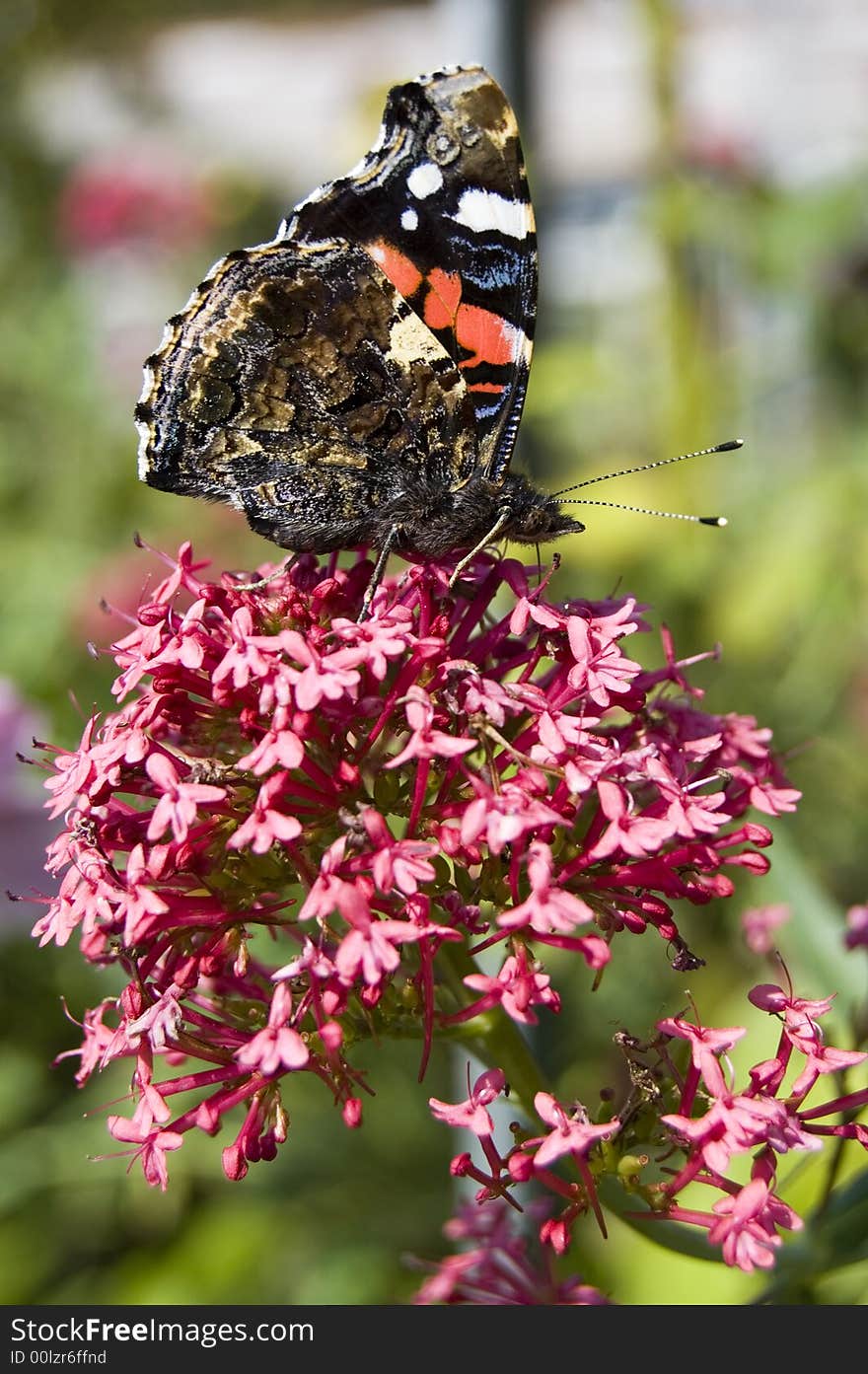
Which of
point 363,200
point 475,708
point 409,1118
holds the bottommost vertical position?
point 409,1118

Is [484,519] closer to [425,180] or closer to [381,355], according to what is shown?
[381,355]

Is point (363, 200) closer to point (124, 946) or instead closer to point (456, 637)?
point (456, 637)

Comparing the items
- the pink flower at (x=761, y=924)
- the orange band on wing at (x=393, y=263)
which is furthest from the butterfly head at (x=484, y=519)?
the pink flower at (x=761, y=924)

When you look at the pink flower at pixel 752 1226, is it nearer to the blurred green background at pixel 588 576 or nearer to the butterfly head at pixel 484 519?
the blurred green background at pixel 588 576

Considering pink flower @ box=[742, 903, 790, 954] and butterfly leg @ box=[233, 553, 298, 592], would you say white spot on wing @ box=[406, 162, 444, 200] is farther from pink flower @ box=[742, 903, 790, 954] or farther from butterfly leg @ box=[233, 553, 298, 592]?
pink flower @ box=[742, 903, 790, 954]

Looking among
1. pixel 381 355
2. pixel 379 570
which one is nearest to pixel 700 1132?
pixel 379 570

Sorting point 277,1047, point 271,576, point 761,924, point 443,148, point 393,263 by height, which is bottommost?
point 761,924
